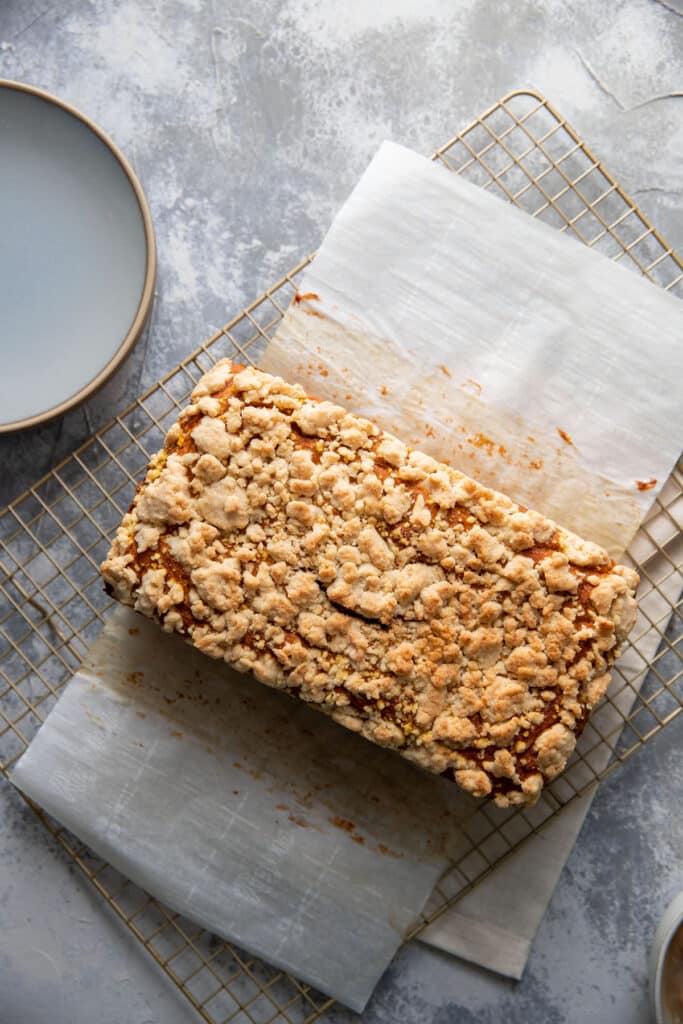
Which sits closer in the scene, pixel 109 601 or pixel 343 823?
pixel 343 823

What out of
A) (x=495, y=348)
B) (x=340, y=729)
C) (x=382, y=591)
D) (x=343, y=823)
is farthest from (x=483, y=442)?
(x=343, y=823)

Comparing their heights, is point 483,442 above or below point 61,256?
above

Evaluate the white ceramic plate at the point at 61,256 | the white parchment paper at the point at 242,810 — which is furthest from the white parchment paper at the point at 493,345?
the white parchment paper at the point at 242,810

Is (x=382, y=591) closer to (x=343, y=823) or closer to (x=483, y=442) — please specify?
(x=483, y=442)

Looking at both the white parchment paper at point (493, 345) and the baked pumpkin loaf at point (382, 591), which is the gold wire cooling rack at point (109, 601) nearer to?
the white parchment paper at point (493, 345)

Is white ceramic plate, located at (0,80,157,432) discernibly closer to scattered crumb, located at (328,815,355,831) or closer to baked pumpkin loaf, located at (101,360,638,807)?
baked pumpkin loaf, located at (101,360,638,807)

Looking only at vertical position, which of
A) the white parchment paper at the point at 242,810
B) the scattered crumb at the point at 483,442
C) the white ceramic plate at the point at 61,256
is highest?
the scattered crumb at the point at 483,442
